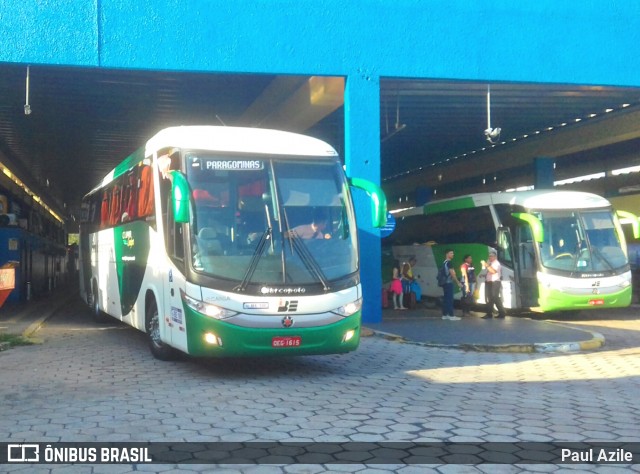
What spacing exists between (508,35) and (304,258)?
33.0 ft

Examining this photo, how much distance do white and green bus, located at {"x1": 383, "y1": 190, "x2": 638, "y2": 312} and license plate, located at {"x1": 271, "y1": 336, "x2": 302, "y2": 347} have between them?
1048 cm

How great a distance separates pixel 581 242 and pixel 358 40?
24.3ft

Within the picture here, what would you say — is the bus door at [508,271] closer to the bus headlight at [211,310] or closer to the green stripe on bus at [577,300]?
the green stripe on bus at [577,300]

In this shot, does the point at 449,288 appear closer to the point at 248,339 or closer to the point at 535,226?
the point at 535,226

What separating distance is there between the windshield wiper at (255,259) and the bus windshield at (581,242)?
1097 centimetres

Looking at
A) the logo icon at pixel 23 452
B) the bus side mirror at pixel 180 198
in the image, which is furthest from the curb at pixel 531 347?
the logo icon at pixel 23 452

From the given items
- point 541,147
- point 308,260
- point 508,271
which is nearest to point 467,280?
point 508,271

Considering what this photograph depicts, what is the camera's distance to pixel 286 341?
9320 mm

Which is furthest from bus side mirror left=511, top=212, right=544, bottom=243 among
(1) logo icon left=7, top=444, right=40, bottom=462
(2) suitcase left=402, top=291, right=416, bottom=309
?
(1) logo icon left=7, top=444, right=40, bottom=462

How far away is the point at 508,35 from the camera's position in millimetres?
17094

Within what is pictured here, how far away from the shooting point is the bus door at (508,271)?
19.5 meters

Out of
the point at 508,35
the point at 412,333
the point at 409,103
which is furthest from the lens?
the point at 409,103

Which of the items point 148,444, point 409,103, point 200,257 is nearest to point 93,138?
point 409,103

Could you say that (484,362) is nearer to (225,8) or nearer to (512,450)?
(512,450)
